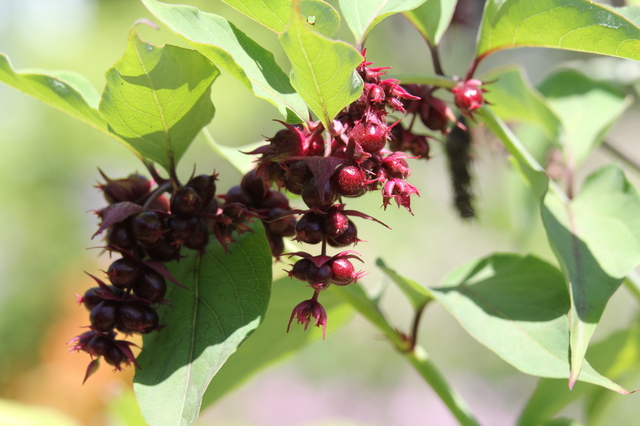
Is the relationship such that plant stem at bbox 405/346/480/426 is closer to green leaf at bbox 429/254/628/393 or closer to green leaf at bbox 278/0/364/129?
green leaf at bbox 429/254/628/393

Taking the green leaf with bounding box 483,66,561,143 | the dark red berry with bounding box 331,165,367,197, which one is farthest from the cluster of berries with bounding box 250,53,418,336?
the green leaf with bounding box 483,66,561,143

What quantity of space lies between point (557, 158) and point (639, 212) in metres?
0.52

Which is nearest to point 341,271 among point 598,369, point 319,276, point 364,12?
point 319,276

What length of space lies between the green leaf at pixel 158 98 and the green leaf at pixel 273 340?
260 mm

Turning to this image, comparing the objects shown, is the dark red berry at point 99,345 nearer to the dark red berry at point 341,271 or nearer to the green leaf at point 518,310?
the dark red berry at point 341,271

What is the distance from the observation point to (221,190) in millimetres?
4512

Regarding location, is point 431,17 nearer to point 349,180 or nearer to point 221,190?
point 349,180

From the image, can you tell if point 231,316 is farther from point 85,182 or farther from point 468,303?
point 85,182

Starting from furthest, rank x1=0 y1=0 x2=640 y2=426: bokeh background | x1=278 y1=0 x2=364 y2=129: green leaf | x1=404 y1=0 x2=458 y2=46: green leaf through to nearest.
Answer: x1=0 y1=0 x2=640 y2=426: bokeh background
x1=404 y1=0 x2=458 y2=46: green leaf
x1=278 y1=0 x2=364 y2=129: green leaf

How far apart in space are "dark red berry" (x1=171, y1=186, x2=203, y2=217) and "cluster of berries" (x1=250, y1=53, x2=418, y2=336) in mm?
74

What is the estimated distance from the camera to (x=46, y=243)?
4.05 meters

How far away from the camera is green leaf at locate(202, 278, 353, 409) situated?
0.76m

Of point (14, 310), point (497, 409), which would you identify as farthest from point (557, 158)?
point (14, 310)

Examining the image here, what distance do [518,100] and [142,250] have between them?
704 millimetres
